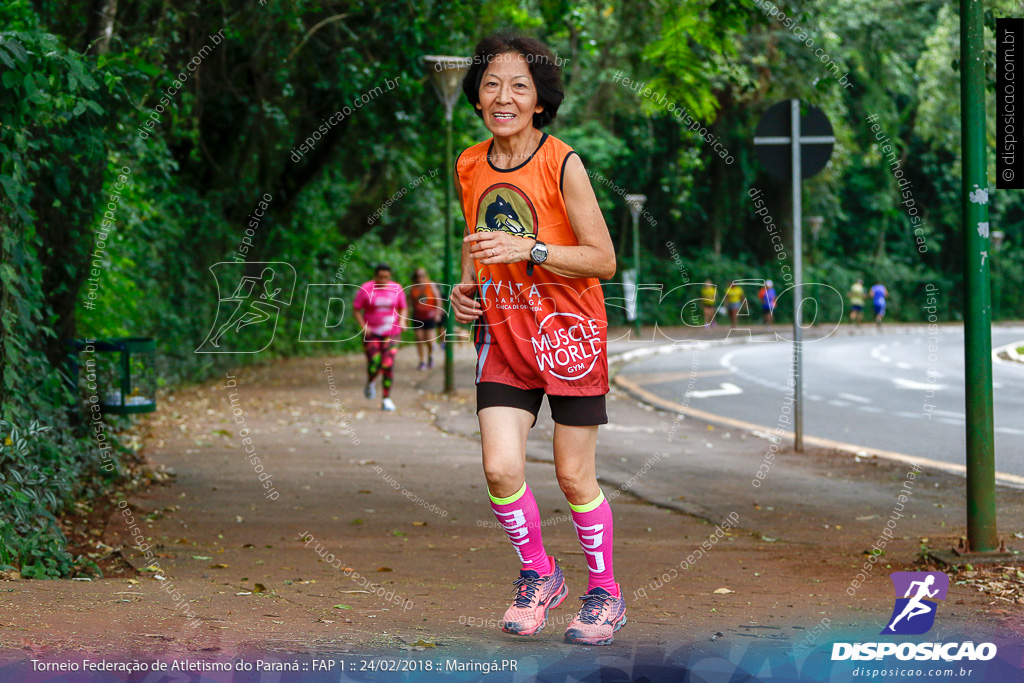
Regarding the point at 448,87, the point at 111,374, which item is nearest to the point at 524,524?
the point at 111,374

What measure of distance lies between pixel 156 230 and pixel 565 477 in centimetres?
1153

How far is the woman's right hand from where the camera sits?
3.99 metres

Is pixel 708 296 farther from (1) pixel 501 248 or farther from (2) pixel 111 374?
(1) pixel 501 248

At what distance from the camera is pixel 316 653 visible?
11.6 feet

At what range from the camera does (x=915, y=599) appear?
4.74 m

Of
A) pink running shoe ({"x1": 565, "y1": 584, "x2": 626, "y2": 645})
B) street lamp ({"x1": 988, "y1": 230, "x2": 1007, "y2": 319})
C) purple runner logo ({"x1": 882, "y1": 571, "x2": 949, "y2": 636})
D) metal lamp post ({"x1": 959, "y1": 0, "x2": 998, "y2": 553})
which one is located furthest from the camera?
street lamp ({"x1": 988, "y1": 230, "x2": 1007, "y2": 319})

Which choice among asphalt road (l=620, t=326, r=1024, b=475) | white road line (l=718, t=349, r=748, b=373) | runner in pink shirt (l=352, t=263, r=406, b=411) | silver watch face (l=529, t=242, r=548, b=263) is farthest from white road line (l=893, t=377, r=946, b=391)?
silver watch face (l=529, t=242, r=548, b=263)

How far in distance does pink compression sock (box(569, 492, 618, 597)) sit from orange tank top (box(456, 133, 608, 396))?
443 mm

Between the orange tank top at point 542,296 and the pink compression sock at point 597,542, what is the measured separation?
1.45ft

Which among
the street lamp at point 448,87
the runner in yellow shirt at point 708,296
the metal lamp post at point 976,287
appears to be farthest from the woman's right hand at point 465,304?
the street lamp at point 448,87

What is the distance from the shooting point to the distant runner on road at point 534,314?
3.87 meters

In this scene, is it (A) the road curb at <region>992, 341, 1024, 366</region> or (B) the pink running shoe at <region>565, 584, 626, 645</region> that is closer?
(B) the pink running shoe at <region>565, 584, 626, 645</region>

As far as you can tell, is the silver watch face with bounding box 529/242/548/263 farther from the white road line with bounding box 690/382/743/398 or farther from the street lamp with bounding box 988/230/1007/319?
the street lamp with bounding box 988/230/1007/319

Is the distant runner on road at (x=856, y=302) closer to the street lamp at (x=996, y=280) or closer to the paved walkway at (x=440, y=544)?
the street lamp at (x=996, y=280)
